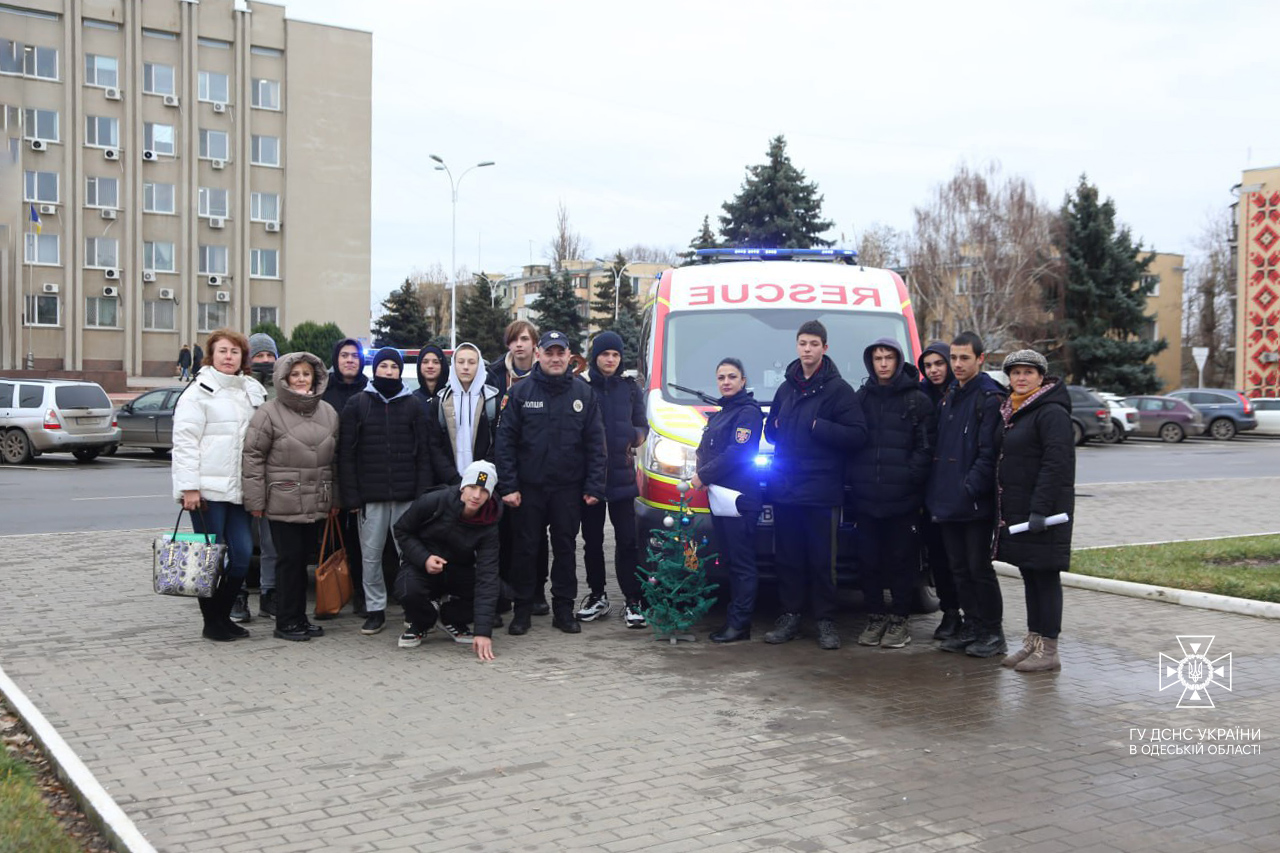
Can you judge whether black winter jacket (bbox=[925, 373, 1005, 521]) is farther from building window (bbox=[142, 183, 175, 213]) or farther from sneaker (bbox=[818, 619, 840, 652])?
building window (bbox=[142, 183, 175, 213])

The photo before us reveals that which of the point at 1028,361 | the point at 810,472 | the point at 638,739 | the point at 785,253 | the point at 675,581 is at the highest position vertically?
the point at 785,253

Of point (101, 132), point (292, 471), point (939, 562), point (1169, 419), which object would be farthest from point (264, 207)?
point (939, 562)

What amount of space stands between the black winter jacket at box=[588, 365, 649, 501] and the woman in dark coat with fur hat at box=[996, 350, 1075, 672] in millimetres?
2584

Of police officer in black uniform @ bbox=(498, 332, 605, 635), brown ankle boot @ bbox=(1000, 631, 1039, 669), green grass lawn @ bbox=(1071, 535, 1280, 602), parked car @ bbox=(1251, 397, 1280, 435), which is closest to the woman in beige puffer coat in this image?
police officer in black uniform @ bbox=(498, 332, 605, 635)

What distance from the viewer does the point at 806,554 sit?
768 centimetres

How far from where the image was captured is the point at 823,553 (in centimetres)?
754

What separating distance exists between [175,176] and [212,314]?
5913 mm

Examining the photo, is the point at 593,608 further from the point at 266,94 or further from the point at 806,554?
the point at 266,94

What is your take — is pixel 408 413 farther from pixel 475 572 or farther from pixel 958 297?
pixel 958 297

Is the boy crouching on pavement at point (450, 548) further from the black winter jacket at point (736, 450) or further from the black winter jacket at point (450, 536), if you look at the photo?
the black winter jacket at point (736, 450)

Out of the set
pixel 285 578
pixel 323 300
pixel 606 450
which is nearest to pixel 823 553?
pixel 606 450

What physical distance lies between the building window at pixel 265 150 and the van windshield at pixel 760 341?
44.7 m

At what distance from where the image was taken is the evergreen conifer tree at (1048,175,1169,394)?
50562mm

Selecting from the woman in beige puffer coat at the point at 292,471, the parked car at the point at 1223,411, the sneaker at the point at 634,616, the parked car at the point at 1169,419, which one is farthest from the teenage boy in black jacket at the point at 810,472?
the parked car at the point at 1223,411
